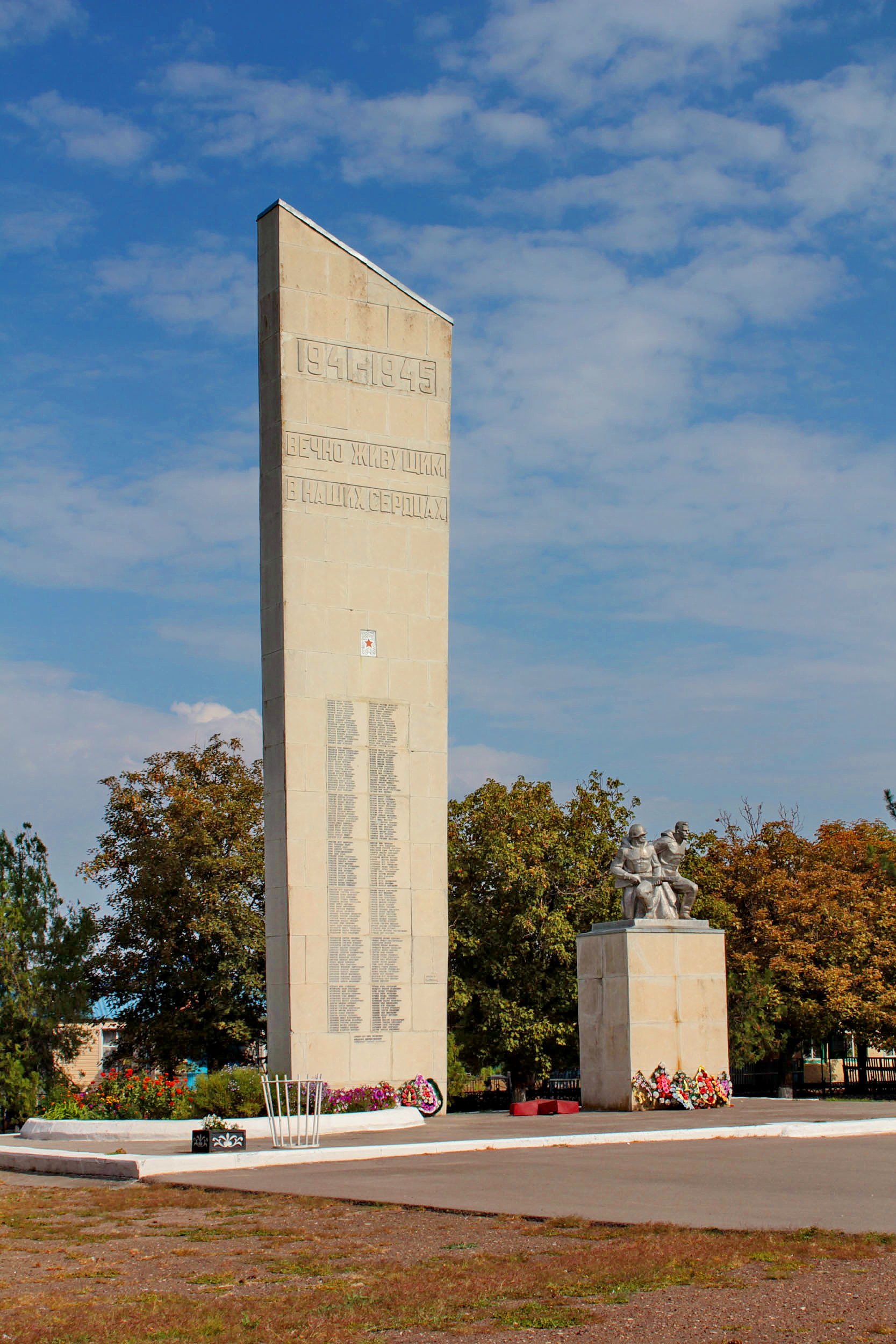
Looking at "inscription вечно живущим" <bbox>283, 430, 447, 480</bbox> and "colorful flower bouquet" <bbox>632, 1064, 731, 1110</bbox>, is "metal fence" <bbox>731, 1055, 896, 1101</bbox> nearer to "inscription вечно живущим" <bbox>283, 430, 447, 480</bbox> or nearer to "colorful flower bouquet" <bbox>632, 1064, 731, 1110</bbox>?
"colorful flower bouquet" <bbox>632, 1064, 731, 1110</bbox>

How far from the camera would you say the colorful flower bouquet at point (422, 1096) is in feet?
72.0

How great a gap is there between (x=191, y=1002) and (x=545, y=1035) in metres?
9.92

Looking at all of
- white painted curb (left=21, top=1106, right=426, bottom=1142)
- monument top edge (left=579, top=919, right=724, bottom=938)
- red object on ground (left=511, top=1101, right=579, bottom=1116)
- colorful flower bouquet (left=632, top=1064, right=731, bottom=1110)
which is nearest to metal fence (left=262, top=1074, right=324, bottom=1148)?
white painted curb (left=21, top=1106, right=426, bottom=1142)

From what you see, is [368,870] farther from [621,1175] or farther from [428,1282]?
[428,1282]

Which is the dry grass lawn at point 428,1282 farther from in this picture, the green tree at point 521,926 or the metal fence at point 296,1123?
the green tree at point 521,926

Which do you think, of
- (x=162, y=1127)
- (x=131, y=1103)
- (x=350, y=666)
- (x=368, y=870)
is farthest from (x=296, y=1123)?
(x=350, y=666)

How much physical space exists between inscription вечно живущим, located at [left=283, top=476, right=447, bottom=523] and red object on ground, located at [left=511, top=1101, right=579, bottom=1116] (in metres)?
10.1

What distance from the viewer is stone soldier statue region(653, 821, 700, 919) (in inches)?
892

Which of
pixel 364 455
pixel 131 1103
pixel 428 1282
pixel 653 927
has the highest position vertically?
pixel 364 455

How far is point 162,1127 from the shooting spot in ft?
60.1

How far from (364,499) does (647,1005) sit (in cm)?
959

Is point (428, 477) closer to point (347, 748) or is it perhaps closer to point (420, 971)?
point (347, 748)

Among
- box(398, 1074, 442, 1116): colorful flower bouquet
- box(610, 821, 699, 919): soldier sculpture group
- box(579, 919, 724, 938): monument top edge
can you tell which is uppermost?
box(610, 821, 699, 919): soldier sculpture group

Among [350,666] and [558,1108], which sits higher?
[350,666]
